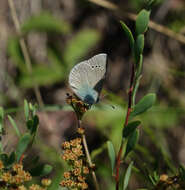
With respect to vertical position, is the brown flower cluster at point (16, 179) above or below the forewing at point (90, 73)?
below

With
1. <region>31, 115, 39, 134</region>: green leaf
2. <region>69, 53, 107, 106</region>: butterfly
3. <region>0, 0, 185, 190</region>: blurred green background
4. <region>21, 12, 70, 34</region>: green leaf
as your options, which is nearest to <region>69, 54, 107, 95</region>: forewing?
<region>69, 53, 107, 106</region>: butterfly

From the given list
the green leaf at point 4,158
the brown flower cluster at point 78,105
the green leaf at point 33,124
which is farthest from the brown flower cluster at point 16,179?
the brown flower cluster at point 78,105

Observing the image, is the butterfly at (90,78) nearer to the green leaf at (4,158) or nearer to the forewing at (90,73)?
the forewing at (90,73)

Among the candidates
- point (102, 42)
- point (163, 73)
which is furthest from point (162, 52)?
point (102, 42)

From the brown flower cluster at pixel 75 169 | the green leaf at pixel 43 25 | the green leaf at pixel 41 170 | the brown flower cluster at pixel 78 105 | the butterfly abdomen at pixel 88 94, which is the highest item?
the brown flower cluster at pixel 78 105

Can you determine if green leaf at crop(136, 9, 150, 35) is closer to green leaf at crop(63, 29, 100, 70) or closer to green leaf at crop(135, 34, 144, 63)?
green leaf at crop(135, 34, 144, 63)

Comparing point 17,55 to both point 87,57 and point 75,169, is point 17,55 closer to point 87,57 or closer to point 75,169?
point 87,57

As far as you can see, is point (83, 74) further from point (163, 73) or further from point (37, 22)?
point (163, 73)
